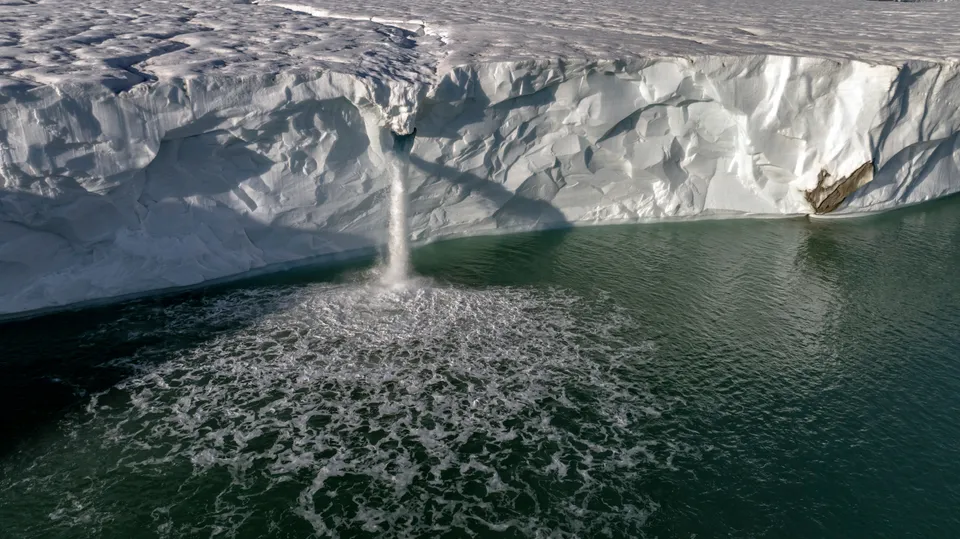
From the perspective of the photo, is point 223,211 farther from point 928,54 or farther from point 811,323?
point 928,54

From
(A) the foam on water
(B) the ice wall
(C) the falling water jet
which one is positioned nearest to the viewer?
(A) the foam on water

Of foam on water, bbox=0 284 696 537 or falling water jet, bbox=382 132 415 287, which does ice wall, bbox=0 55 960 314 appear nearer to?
falling water jet, bbox=382 132 415 287

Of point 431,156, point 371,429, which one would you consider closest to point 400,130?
point 431,156

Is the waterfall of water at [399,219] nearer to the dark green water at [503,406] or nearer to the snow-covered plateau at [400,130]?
the snow-covered plateau at [400,130]

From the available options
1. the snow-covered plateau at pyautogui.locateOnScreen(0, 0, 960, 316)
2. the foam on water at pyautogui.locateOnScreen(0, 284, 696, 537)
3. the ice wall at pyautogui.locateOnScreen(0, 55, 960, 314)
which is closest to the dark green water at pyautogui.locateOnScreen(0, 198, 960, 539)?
the foam on water at pyautogui.locateOnScreen(0, 284, 696, 537)

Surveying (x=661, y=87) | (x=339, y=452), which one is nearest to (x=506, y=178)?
(x=661, y=87)
